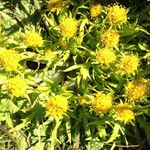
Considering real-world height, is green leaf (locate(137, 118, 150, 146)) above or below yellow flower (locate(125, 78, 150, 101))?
below

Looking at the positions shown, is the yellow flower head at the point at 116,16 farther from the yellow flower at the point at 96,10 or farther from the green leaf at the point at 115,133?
the green leaf at the point at 115,133

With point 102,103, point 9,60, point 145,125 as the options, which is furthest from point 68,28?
point 145,125

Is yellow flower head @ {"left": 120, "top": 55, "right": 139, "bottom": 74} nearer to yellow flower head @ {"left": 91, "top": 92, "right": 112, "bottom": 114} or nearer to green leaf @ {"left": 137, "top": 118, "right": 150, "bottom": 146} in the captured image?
yellow flower head @ {"left": 91, "top": 92, "right": 112, "bottom": 114}

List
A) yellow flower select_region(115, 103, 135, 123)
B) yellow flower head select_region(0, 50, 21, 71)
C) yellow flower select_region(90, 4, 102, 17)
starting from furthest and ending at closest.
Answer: yellow flower select_region(90, 4, 102, 17), yellow flower head select_region(0, 50, 21, 71), yellow flower select_region(115, 103, 135, 123)

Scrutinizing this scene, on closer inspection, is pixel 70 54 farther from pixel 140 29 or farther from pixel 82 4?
pixel 140 29

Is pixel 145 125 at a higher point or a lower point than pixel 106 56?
lower

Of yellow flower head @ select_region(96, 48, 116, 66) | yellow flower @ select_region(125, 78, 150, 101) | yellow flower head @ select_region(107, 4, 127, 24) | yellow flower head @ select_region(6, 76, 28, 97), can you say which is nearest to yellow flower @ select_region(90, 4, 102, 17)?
yellow flower head @ select_region(107, 4, 127, 24)

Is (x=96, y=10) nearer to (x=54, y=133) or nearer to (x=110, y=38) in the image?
(x=110, y=38)
